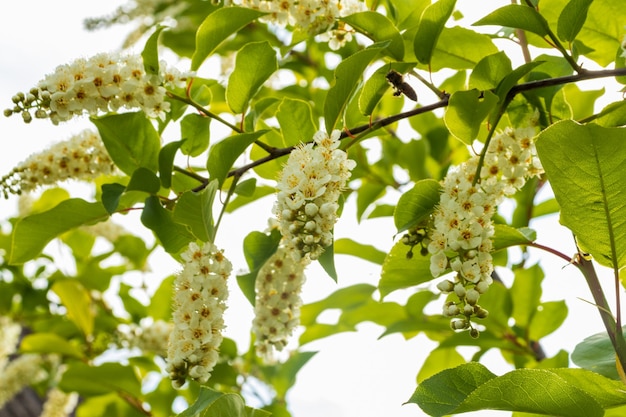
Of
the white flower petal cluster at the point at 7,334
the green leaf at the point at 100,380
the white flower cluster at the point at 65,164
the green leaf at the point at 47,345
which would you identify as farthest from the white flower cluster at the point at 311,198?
the white flower petal cluster at the point at 7,334

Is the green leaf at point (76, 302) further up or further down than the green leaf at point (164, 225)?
further up

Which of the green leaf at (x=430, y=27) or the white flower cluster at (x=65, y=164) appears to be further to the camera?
the white flower cluster at (x=65, y=164)

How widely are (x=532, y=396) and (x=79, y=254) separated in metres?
2.43

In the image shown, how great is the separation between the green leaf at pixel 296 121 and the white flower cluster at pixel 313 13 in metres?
0.20

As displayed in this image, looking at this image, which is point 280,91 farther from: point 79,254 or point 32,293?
point 32,293

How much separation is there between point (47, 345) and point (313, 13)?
5.82ft

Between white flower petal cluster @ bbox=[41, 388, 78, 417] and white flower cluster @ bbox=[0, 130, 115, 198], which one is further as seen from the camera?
white flower petal cluster @ bbox=[41, 388, 78, 417]

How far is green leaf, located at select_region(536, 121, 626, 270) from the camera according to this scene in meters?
0.84

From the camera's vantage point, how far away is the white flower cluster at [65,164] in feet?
5.10

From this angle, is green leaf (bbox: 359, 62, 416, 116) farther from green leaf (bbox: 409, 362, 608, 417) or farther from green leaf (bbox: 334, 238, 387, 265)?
green leaf (bbox: 334, 238, 387, 265)

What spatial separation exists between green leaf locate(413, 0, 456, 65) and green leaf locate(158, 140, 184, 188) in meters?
0.46

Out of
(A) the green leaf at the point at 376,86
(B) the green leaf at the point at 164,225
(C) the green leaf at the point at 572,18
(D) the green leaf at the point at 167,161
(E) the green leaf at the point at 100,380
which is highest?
(C) the green leaf at the point at 572,18

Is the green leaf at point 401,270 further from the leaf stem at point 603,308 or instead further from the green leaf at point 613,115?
the green leaf at point 613,115

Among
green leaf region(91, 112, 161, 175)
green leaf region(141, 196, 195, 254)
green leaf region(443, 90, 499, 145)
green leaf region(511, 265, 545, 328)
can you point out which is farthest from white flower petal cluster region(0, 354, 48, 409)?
green leaf region(443, 90, 499, 145)
